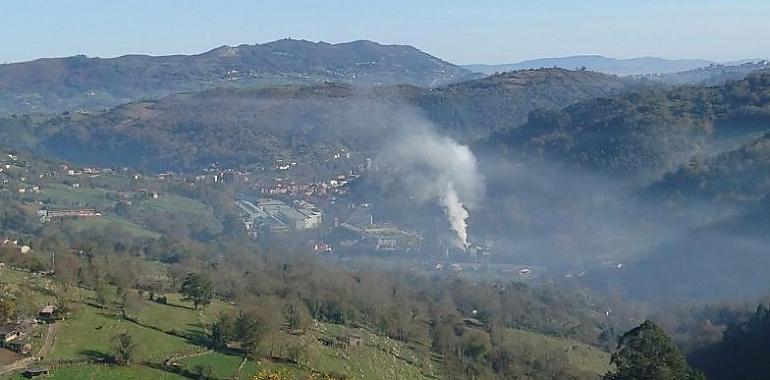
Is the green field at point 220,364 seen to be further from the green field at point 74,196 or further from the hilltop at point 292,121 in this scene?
the hilltop at point 292,121

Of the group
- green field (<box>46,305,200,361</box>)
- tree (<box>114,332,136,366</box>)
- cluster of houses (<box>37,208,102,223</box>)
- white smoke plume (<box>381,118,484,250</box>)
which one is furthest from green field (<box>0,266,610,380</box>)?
cluster of houses (<box>37,208,102,223</box>)

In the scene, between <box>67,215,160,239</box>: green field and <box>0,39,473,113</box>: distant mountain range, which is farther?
<box>0,39,473,113</box>: distant mountain range

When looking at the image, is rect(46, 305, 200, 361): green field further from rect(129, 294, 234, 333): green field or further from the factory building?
the factory building

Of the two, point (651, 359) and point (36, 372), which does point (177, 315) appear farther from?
point (651, 359)

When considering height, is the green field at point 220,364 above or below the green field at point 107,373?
below

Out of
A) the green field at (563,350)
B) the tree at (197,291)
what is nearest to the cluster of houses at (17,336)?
the tree at (197,291)
